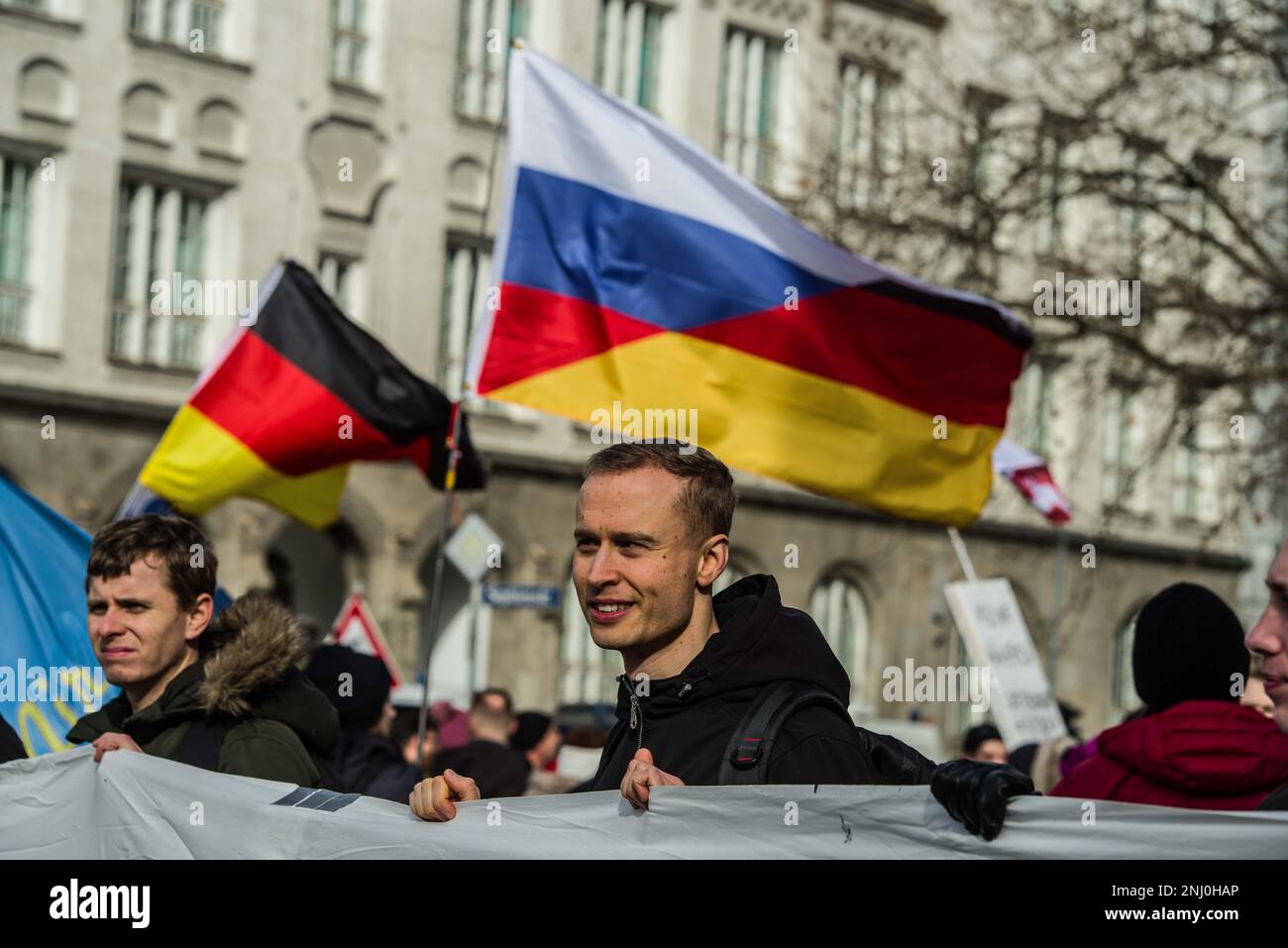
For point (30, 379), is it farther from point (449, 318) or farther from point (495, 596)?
point (495, 596)

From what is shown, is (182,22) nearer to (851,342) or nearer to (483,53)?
(483,53)

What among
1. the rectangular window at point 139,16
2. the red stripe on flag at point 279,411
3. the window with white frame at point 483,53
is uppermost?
the window with white frame at point 483,53

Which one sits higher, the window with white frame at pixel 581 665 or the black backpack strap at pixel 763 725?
the black backpack strap at pixel 763 725

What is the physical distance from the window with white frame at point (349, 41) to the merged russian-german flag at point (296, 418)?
649 inches

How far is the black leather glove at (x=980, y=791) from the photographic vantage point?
11.0 feet

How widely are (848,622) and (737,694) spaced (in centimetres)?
2979

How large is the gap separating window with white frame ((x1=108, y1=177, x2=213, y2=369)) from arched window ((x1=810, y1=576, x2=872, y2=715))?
37.5 ft

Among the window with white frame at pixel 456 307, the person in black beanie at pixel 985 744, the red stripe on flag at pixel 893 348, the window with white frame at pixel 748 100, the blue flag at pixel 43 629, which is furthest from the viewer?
the window with white frame at pixel 748 100

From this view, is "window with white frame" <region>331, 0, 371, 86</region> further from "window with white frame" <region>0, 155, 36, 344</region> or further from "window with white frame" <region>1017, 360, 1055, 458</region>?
"window with white frame" <region>1017, 360, 1055, 458</region>

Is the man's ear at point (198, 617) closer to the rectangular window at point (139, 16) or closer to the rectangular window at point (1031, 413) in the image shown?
the rectangular window at point (139, 16)

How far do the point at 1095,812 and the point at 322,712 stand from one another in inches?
97.3

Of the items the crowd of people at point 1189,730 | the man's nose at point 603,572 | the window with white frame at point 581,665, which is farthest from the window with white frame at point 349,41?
the man's nose at point 603,572

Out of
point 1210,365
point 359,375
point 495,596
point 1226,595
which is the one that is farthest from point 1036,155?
point 1226,595

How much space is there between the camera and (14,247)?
947 inches
